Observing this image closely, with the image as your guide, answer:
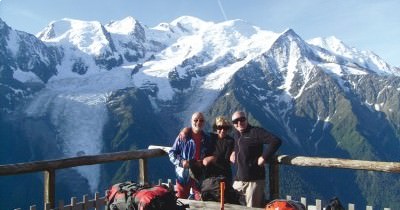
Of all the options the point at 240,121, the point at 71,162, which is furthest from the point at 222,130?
the point at 71,162

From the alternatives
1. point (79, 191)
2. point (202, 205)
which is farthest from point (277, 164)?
point (79, 191)

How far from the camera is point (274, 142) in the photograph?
934 centimetres

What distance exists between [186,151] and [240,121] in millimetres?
1269

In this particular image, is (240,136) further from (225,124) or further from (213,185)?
(213,185)

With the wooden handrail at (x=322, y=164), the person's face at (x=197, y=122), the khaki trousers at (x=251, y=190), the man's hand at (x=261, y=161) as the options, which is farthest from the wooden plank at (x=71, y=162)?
the man's hand at (x=261, y=161)

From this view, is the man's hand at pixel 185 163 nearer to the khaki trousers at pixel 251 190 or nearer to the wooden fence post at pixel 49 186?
the khaki trousers at pixel 251 190

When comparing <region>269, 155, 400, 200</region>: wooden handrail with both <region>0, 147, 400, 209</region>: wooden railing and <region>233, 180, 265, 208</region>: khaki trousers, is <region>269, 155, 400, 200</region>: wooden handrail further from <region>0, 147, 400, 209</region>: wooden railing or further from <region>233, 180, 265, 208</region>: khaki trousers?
<region>233, 180, 265, 208</region>: khaki trousers

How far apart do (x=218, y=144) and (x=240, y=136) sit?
0.46 m

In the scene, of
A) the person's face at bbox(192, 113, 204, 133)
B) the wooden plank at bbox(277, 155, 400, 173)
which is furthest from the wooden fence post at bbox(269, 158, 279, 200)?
the person's face at bbox(192, 113, 204, 133)

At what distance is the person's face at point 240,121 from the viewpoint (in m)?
9.64

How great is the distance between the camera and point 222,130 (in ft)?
32.3

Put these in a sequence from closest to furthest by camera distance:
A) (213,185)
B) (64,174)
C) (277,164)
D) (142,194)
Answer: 1. (142,194)
2. (213,185)
3. (277,164)
4. (64,174)

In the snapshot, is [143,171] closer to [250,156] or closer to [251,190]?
[251,190]

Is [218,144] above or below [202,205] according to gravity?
above
